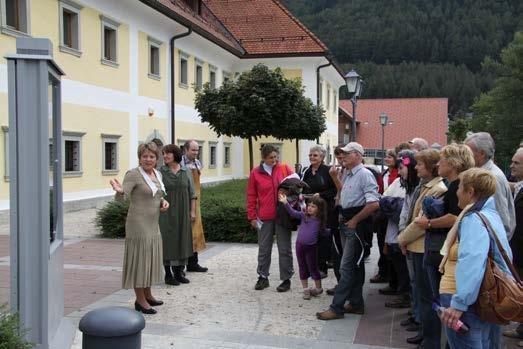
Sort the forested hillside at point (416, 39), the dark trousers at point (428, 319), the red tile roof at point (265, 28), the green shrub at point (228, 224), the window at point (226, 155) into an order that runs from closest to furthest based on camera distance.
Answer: the dark trousers at point (428, 319) < the green shrub at point (228, 224) < the window at point (226, 155) < the red tile roof at point (265, 28) < the forested hillside at point (416, 39)

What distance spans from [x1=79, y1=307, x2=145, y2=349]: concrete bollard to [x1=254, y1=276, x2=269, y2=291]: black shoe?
407cm

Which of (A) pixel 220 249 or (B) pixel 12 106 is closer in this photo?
(B) pixel 12 106

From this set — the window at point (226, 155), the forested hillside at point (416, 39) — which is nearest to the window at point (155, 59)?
the window at point (226, 155)

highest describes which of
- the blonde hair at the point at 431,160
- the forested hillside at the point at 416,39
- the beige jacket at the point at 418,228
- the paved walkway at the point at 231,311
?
the forested hillside at the point at 416,39

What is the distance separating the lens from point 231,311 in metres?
6.30

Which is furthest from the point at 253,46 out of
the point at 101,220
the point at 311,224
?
the point at 311,224

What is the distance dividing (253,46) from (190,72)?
7.64 metres

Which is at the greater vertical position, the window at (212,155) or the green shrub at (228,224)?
the window at (212,155)

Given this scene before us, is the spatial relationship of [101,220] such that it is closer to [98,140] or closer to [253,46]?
[98,140]

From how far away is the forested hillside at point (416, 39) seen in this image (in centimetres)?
9850

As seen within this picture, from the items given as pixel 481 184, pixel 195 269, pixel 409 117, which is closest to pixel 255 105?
pixel 195 269

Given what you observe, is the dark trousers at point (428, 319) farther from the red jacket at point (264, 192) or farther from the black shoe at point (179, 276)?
the black shoe at point (179, 276)

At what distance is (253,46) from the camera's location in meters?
33.9

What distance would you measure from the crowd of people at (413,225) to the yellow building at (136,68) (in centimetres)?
904
